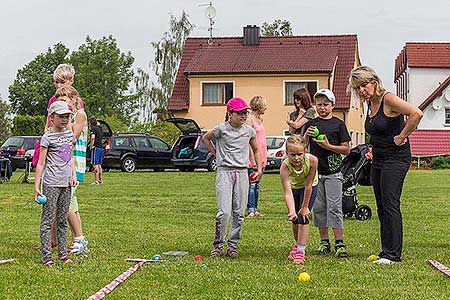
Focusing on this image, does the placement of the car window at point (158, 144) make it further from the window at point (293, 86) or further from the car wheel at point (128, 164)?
the window at point (293, 86)

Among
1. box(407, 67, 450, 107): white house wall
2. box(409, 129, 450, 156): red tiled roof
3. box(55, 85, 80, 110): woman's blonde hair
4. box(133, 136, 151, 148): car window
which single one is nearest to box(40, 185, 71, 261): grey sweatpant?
box(55, 85, 80, 110): woman's blonde hair

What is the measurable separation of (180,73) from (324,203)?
42.9 meters

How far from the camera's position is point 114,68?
93312mm

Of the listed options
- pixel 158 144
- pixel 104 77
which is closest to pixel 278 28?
pixel 104 77

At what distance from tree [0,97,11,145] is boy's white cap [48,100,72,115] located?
55.9 metres

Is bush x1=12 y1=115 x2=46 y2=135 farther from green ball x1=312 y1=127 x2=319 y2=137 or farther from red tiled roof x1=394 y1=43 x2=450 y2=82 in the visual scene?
green ball x1=312 y1=127 x2=319 y2=137

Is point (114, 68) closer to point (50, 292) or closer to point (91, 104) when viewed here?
point (91, 104)

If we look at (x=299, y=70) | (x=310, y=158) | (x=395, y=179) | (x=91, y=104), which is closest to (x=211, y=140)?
(x=310, y=158)

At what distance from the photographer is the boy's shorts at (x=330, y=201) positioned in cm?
989

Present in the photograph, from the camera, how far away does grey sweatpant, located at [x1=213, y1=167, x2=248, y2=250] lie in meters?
9.88

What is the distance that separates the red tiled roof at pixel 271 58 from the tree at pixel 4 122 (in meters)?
17.5

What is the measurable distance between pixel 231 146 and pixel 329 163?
1.06 metres

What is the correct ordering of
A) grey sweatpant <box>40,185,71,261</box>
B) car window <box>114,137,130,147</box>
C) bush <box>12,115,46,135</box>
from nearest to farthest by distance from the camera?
grey sweatpant <box>40,185,71,261</box>
car window <box>114,137,130,147</box>
bush <box>12,115,46,135</box>

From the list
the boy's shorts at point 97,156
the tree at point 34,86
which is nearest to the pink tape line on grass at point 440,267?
the boy's shorts at point 97,156
